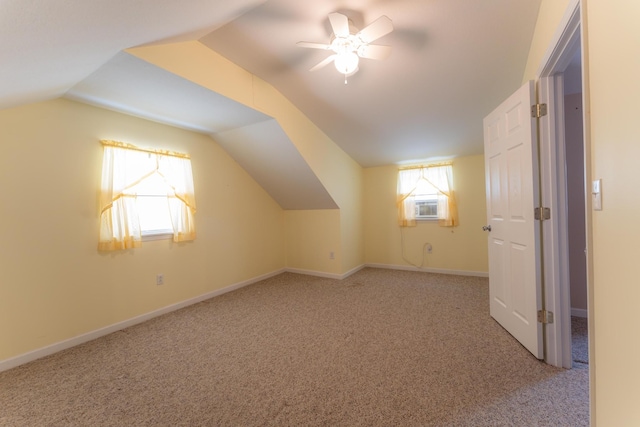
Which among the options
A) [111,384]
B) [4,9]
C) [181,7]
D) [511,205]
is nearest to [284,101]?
[181,7]

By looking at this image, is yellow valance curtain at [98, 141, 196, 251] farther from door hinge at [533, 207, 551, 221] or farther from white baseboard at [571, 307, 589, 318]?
white baseboard at [571, 307, 589, 318]

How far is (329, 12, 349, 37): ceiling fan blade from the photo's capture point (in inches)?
64.3

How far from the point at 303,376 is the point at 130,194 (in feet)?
7.91

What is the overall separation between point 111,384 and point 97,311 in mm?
990

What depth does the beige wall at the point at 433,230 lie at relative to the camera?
3.94 metres

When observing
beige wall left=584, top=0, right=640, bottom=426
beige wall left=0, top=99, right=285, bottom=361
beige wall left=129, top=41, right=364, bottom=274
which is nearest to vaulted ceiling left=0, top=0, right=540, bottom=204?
beige wall left=129, top=41, right=364, bottom=274

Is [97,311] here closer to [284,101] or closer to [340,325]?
[340,325]

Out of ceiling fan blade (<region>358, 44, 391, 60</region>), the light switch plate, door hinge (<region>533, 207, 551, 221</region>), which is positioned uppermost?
ceiling fan blade (<region>358, 44, 391, 60</region>)

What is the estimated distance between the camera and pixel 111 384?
5.49 feet

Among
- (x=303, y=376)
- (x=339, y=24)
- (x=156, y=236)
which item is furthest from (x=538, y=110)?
(x=156, y=236)

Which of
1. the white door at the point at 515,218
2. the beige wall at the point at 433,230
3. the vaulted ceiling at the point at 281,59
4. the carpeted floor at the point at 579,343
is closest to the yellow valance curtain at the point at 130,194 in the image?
the vaulted ceiling at the point at 281,59

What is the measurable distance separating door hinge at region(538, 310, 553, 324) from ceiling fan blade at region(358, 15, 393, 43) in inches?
88.4

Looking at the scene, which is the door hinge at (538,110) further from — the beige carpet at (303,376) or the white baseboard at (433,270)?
the white baseboard at (433,270)

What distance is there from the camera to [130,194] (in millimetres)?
2574
